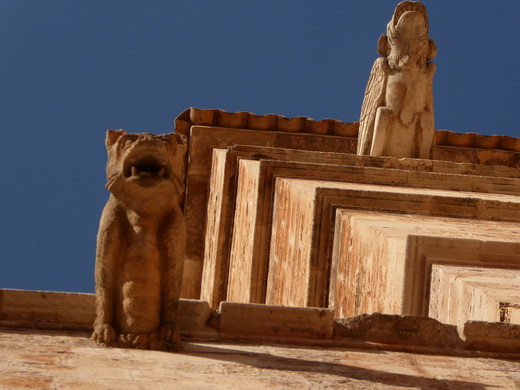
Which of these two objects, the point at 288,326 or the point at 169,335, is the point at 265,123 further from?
the point at 169,335

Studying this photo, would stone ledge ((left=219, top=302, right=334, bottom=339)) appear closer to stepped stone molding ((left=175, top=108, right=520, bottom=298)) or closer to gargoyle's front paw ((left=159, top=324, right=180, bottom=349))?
gargoyle's front paw ((left=159, top=324, right=180, bottom=349))

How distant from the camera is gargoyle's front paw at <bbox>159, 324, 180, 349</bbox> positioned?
4934mm

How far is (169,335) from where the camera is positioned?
4934 millimetres

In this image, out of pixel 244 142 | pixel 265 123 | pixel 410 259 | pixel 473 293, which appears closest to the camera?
pixel 473 293

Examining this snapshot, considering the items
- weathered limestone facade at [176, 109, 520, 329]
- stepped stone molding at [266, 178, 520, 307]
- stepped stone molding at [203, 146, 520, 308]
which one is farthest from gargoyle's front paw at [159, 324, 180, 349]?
stepped stone molding at [203, 146, 520, 308]

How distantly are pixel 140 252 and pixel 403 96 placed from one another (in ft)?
27.9

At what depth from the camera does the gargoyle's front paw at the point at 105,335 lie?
16.0 ft

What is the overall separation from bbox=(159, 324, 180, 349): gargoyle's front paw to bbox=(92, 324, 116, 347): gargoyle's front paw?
0.21 m

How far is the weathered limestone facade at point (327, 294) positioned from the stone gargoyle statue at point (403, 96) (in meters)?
0.87

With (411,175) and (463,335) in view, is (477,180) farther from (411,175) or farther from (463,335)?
(463,335)

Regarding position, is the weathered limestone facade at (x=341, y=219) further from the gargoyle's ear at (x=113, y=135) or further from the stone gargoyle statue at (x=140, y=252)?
the gargoyle's ear at (x=113, y=135)

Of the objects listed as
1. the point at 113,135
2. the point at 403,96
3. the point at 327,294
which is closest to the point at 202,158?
the point at 403,96

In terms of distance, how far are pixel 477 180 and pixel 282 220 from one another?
6.74 feet

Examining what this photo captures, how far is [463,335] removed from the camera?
5.50 metres
